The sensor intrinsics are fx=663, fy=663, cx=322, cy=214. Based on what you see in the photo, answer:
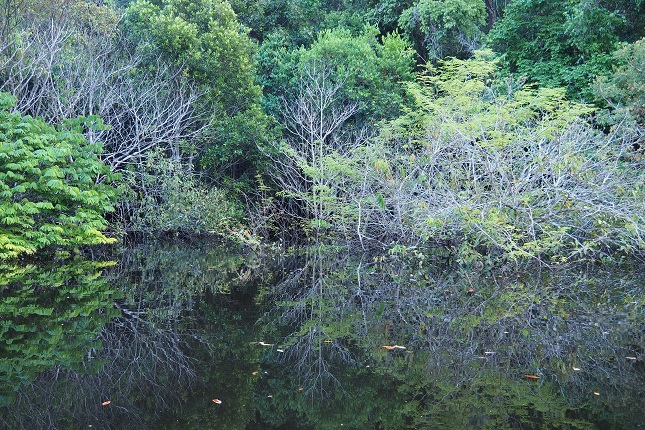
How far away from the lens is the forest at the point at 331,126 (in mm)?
11586

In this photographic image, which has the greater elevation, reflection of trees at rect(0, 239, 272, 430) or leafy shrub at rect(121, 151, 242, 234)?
reflection of trees at rect(0, 239, 272, 430)

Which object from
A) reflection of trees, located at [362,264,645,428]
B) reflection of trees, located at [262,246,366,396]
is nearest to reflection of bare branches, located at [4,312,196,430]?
reflection of trees, located at [262,246,366,396]

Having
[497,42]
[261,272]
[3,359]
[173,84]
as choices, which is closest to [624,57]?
[497,42]

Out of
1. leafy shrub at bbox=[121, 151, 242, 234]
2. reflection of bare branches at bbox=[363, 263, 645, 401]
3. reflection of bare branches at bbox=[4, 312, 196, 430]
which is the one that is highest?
reflection of bare branches at bbox=[4, 312, 196, 430]

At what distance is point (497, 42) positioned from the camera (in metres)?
19.5

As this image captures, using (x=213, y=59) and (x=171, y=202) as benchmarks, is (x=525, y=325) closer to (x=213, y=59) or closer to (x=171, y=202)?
(x=171, y=202)

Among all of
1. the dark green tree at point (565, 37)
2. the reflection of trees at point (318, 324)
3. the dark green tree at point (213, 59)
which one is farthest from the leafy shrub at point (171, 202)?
the dark green tree at point (565, 37)

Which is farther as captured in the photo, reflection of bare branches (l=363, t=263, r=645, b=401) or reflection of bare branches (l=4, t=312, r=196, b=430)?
reflection of bare branches (l=363, t=263, r=645, b=401)

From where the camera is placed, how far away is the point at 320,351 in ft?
21.3

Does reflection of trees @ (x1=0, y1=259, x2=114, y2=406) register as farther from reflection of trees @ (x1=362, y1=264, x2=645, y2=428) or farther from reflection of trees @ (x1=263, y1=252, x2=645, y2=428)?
reflection of trees @ (x1=362, y1=264, x2=645, y2=428)

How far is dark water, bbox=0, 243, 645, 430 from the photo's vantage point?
479cm

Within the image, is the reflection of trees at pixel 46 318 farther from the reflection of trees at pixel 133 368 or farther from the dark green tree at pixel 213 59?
the dark green tree at pixel 213 59

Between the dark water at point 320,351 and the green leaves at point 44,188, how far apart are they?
151cm

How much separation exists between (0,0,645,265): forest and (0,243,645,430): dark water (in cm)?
158
